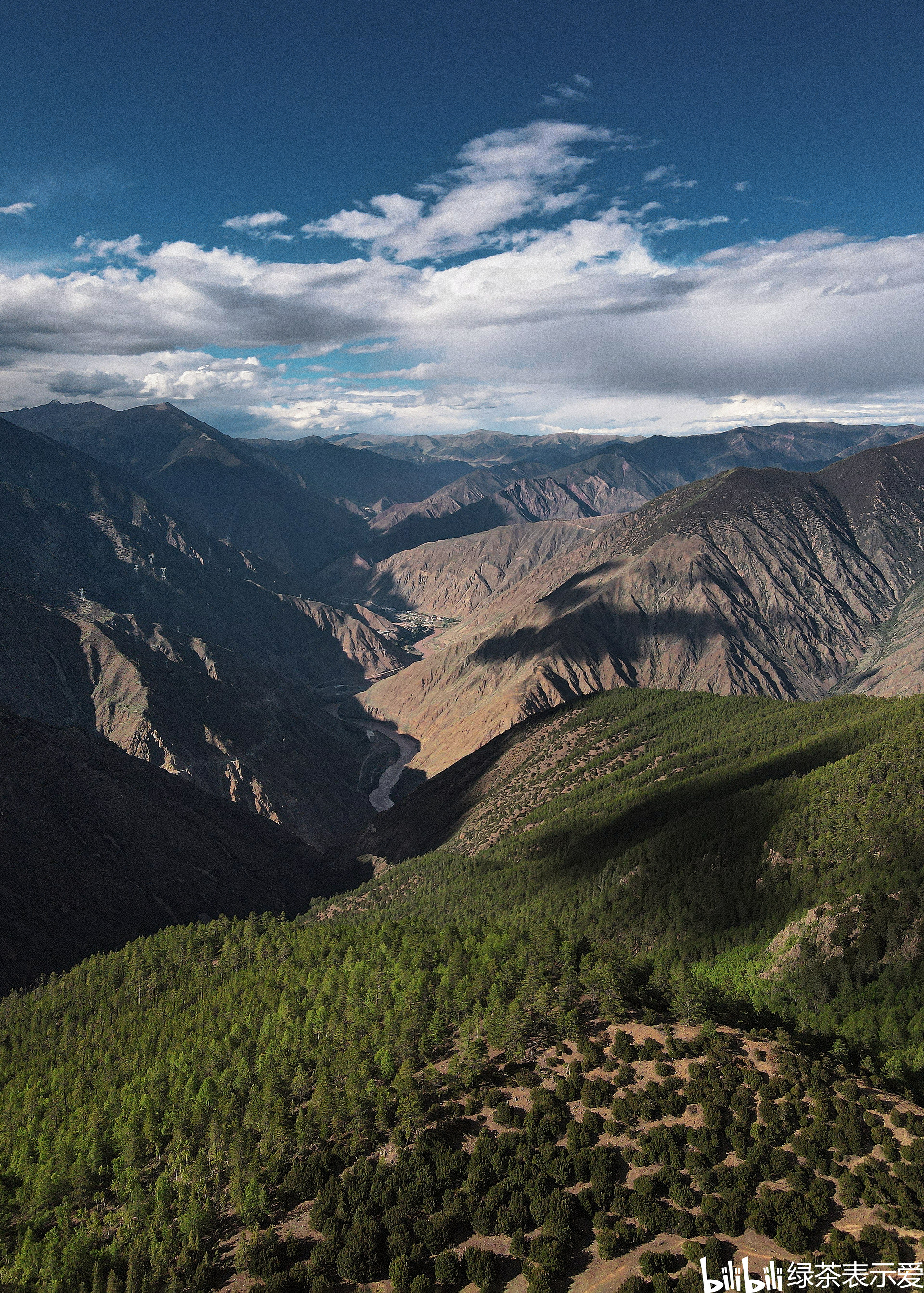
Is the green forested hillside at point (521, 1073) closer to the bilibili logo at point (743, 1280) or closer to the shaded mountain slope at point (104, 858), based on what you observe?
the bilibili logo at point (743, 1280)

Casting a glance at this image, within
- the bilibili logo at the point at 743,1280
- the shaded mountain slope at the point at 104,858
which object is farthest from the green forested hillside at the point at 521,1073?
the shaded mountain slope at the point at 104,858

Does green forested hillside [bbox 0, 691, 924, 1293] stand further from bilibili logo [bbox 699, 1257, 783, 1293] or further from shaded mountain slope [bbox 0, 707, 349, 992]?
shaded mountain slope [bbox 0, 707, 349, 992]

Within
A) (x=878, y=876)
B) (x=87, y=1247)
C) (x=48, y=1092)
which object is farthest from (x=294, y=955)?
(x=878, y=876)

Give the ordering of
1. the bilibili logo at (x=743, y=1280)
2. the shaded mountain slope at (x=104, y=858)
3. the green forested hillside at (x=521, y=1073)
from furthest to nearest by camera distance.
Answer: the shaded mountain slope at (x=104, y=858), the green forested hillside at (x=521, y=1073), the bilibili logo at (x=743, y=1280)

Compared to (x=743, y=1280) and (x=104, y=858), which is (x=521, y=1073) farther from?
(x=104, y=858)

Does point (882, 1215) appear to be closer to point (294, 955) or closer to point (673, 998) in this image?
point (673, 998)

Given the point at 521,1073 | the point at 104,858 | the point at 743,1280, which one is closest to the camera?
the point at 743,1280

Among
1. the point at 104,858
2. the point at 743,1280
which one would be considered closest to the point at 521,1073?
the point at 743,1280
